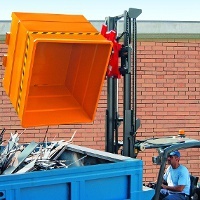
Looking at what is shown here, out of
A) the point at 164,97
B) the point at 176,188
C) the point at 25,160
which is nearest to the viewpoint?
the point at 25,160

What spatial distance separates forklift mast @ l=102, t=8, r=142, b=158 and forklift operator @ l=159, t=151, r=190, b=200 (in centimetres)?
65

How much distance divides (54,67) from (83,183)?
59.6 inches

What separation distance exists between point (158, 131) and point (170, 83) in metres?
0.92

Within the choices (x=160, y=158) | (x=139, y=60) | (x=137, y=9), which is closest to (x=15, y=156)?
(x=160, y=158)

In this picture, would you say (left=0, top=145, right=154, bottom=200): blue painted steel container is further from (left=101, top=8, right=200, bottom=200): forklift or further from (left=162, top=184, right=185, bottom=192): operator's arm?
(left=162, top=184, right=185, bottom=192): operator's arm

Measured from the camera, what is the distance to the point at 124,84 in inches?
203

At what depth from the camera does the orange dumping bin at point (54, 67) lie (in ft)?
14.6

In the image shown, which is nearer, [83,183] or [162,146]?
[83,183]

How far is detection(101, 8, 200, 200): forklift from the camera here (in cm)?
504

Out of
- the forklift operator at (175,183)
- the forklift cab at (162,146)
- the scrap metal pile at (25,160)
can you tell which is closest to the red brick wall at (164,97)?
the forklift operator at (175,183)

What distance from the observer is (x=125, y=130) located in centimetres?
517

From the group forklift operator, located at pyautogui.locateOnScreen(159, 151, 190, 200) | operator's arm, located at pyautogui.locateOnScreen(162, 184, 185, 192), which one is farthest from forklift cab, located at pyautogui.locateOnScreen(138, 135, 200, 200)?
operator's arm, located at pyautogui.locateOnScreen(162, 184, 185, 192)

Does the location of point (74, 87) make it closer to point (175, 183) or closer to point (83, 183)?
point (83, 183)

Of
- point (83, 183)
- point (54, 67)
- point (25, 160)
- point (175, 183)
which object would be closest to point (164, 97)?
point (175, 183)
